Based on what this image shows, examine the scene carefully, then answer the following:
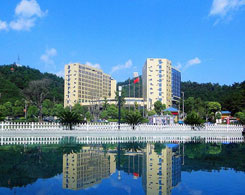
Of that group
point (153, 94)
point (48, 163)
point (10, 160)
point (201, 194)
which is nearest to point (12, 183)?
point (48, 163)

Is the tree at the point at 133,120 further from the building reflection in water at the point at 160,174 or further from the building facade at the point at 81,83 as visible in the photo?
the building facade at the point at 81,83

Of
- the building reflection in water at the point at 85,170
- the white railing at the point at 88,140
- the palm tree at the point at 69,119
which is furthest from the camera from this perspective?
the palm tree at the point at 69,119

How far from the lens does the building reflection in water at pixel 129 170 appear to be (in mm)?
6364

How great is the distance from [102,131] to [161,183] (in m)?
16.6

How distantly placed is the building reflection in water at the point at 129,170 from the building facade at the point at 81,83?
9157 cm

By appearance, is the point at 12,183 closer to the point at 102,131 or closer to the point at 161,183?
the point at 161,183

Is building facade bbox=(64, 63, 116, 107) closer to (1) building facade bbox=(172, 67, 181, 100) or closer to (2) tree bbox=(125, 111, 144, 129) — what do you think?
(1) building facade bbox=(172, 67, 181, 100)

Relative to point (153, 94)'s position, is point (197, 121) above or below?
below

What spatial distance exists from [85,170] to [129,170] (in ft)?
4.37

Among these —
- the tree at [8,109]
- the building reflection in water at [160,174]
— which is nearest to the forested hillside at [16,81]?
the tree at [8,109]

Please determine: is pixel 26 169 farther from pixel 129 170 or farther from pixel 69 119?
pixel 69 119

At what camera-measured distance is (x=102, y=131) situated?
75.1 ft

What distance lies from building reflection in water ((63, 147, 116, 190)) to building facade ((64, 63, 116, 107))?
91380mm

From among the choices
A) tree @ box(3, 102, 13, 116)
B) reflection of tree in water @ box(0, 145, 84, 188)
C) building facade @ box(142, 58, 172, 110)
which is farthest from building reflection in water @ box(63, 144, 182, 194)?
building facade @ box(142, 58, 172, 110)
